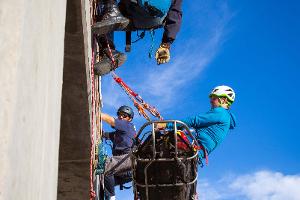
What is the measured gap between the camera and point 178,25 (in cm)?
802

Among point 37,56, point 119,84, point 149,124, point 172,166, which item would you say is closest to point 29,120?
point 37,56

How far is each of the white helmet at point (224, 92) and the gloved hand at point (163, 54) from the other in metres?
0.95

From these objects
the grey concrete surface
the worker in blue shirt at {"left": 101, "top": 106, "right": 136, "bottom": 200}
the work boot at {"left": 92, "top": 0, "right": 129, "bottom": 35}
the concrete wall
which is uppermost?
the work boot at {"left": 92, "top": 0, "right": 129, "bottom": 35}

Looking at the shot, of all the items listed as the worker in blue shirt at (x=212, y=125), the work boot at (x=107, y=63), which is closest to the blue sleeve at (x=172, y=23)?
the work boot at (x=107, y=63)

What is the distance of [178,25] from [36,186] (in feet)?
21.5

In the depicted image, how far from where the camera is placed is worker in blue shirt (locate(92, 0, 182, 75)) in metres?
6.91

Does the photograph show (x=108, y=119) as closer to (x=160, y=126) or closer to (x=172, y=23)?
(x=172, y=23)

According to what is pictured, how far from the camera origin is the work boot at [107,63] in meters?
7.26

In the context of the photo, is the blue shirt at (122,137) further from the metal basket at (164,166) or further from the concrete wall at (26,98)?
the concrete wall at (26,98)

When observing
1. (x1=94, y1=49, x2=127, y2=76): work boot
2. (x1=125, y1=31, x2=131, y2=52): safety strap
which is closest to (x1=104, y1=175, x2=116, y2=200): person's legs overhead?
(x1=125, y1=31, x2=131, y2=52): safety strap

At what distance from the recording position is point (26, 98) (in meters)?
1.43

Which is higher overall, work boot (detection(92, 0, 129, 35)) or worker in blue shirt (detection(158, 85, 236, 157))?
work boot (detection(92, 0, 129, 35))

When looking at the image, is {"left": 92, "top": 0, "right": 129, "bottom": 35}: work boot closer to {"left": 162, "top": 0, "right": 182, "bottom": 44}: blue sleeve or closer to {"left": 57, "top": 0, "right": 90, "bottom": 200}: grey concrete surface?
{"left": 162, "top": 0, "right": 182, "bottom": 44}: blue sleeve

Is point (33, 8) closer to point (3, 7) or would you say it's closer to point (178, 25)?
point (3, 7)
